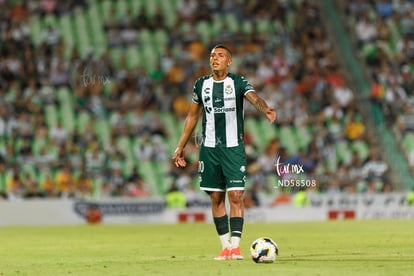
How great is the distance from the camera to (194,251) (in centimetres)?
1631

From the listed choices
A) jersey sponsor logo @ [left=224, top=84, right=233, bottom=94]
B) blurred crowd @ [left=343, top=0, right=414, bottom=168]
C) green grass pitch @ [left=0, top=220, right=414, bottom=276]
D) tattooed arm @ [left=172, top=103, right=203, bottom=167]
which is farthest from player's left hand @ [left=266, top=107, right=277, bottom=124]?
blurred crowd @ [left=343, top=0, right=414, bottom=168]

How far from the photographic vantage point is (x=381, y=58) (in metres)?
36.3

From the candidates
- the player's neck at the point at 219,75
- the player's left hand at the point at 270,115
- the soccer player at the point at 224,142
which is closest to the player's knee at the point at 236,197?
the soccer player at the point at 224,142

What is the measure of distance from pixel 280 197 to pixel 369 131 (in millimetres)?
4815

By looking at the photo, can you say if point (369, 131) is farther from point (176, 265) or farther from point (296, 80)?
point (176, 265)

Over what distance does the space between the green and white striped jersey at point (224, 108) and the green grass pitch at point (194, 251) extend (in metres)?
1.60

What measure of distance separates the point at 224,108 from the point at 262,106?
27.8 inches

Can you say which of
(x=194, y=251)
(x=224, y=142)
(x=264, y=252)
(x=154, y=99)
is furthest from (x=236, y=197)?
(x=154, y=99)

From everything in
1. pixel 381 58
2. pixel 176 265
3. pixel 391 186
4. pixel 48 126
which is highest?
pixel 381 58

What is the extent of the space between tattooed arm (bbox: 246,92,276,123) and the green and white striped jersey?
6.6 inches

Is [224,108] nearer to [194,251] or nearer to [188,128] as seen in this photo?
[188,128]

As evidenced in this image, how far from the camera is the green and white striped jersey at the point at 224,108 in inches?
547

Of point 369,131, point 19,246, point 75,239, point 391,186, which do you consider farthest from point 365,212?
point 19,246

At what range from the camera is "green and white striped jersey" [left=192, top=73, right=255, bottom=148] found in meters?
13.9
